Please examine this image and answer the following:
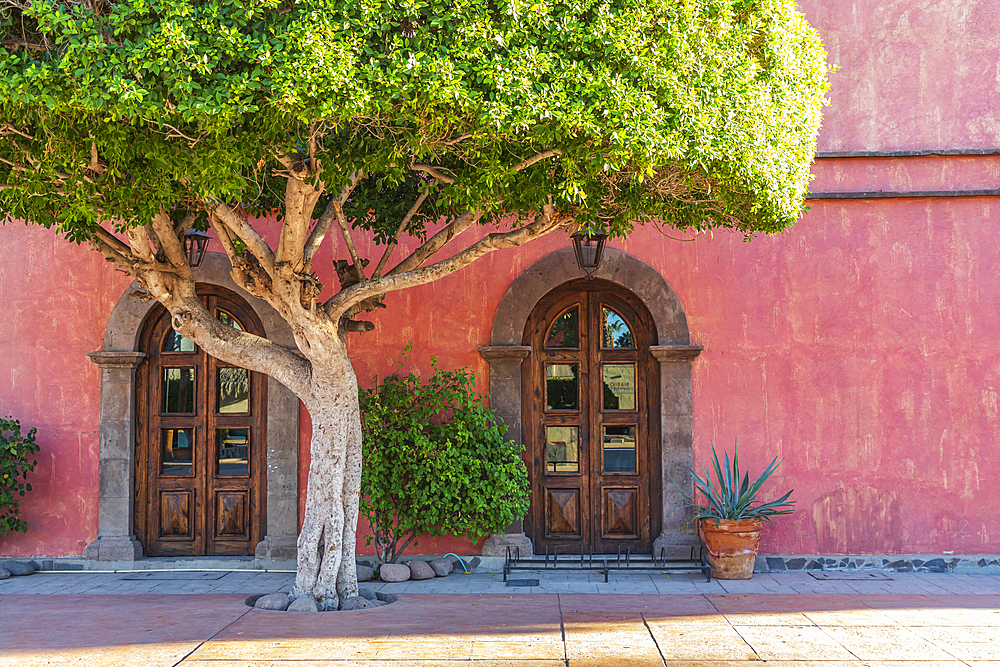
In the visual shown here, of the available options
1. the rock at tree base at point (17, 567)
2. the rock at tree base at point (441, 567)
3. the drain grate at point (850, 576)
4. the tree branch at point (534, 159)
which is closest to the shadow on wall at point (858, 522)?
the drain grate at point (850, 576)

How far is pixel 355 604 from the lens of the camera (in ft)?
19.9

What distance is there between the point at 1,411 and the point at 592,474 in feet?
19.8

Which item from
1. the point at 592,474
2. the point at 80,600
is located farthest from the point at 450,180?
the point at 80,600

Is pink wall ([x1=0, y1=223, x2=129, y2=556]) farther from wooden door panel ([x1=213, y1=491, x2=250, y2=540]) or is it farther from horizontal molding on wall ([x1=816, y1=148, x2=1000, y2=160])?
horizontal molding on wall ([x1=816, y1=148, x2=1000, y2=160])

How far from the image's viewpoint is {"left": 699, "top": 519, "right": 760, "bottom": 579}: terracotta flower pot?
707cm

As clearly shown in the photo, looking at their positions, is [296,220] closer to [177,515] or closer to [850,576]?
[177,515]

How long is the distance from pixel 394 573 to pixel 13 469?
3792mm

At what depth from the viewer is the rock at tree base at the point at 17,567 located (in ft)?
24.7

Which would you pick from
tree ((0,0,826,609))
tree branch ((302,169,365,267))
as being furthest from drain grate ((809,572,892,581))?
tree branch ((302,169,365,267))

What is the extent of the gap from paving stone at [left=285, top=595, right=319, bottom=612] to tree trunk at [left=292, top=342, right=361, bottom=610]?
52mm

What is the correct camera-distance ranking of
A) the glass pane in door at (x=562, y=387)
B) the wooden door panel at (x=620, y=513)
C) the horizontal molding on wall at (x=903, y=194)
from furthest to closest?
1. the glass pane in door at (x=562, y=387)
2. the wooden door panel at (x=620, y=513)
3. the horizontal molding on wall at (x=903, y=194)

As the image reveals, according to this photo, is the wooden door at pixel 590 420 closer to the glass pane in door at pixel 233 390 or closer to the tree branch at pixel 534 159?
the glass pane in door at pixel 233 390

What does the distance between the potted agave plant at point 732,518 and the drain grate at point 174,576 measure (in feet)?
15.1

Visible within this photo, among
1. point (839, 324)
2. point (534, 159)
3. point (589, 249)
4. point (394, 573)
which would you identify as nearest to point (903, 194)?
point (839, 324)
